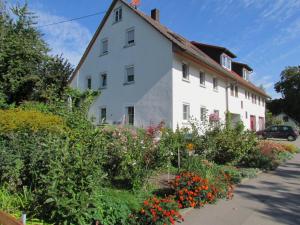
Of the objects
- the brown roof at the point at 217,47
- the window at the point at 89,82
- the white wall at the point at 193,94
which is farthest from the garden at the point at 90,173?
the brown roof at the point at 217,47

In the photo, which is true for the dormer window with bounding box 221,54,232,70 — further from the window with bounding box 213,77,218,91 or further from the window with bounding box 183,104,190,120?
the window with bounding box 183,104,190,120

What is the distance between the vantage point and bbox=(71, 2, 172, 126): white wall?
20.7 m

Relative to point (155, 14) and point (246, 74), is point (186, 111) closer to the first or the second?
point (155, 14)

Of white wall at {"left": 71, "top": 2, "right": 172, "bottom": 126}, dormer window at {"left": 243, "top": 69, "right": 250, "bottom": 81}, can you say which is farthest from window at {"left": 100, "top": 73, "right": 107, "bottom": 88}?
dormer window at {"left": 243, "top": 69, "right": 250, "bottom": 81}

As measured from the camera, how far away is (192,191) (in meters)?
7.22

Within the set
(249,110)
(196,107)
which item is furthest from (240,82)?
(196,107)

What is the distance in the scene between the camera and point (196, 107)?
2320 cm

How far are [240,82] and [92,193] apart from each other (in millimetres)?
29288

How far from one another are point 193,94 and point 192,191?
15987 millimetres

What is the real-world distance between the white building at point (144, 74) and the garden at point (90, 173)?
32.5 feet

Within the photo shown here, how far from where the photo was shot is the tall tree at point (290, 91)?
6266 centimetres

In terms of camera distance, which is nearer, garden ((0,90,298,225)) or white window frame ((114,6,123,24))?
garden ((0,90,298,225))

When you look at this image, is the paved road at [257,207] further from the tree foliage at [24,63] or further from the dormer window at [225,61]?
the dormer window at [225,61]

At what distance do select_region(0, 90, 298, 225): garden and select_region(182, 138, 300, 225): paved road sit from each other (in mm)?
330
